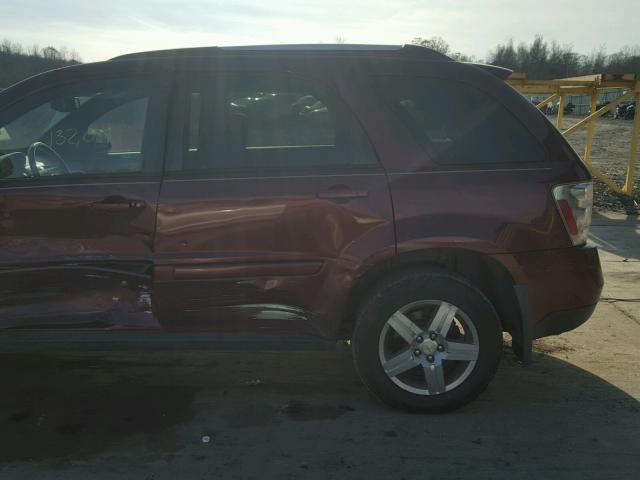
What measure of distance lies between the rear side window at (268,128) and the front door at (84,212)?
0.23 m

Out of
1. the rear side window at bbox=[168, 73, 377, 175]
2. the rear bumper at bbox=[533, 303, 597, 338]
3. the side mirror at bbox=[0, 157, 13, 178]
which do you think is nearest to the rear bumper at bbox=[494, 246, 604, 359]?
the rear bumper at bbox=[533, 303, 597, 338]

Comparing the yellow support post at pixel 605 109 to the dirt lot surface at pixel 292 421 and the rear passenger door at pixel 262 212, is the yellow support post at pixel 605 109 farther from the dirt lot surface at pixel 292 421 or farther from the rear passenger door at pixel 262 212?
the rear passenger door at pixel 262 212

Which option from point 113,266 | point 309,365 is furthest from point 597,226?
point 113,266

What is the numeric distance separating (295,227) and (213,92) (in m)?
0.93

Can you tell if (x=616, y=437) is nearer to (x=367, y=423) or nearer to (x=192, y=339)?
(x=367, y=423)

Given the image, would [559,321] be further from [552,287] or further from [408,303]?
[408,303]

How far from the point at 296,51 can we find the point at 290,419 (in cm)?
212

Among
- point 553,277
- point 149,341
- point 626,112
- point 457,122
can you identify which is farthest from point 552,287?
point 626,112

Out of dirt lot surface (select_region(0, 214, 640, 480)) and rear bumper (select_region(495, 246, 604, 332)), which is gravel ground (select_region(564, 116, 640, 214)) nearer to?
dirt lot surface (select_region(0, 214, 640, 480))

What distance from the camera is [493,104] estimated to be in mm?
3141

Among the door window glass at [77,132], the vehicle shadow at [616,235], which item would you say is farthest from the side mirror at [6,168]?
the vehicle shadow at [616,235]

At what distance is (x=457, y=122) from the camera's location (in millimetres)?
3150

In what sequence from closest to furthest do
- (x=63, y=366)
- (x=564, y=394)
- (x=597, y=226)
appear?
(x=564, y=394) → (x=63, y=366) → (x=597, y=226)

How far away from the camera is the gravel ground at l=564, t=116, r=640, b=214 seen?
9811mm
